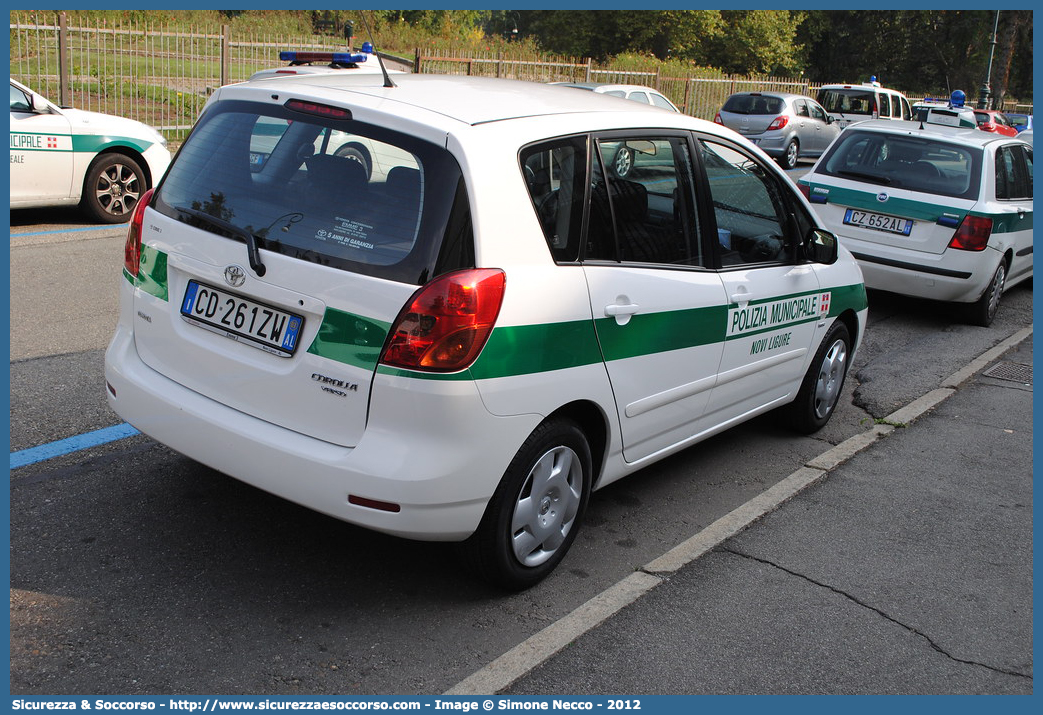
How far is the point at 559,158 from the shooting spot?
3625 mm

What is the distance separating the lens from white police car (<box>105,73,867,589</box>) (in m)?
3.19

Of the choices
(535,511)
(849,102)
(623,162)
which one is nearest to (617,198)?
(623,162)

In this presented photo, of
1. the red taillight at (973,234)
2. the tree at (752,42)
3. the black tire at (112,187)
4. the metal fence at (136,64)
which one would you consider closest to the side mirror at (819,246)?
the red taillight at (973,234)

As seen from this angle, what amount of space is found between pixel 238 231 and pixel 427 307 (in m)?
0.78

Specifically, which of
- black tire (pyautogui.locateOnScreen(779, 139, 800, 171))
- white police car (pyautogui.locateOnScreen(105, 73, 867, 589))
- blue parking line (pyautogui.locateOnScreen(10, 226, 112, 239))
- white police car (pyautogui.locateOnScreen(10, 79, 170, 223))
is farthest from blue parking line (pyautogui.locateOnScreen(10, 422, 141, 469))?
black tire (pyautogui.locateOnScreen(779, 139, 800, 171))

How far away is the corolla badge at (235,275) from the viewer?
339 centimetres

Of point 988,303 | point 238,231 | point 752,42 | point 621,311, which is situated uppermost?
point 752,42

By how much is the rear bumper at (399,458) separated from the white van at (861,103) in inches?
993

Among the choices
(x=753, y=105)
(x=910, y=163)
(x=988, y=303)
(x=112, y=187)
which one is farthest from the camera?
(x=753, y=105)

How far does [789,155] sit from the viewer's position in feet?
77.9

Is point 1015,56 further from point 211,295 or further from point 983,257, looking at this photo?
point 211,295

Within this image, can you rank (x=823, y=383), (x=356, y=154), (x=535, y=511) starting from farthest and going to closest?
(x=823, y=383)
(x=535, y=511)
(x=356, y=154)

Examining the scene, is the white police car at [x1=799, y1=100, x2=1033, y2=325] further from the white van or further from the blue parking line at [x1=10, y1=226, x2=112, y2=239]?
the white van

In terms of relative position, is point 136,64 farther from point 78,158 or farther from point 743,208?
point 743,208
